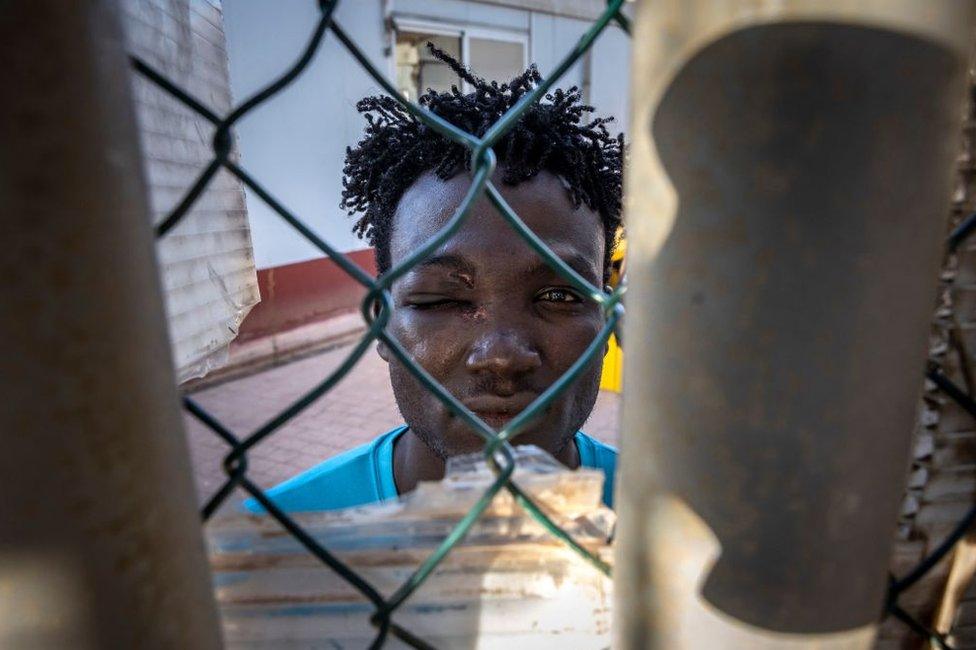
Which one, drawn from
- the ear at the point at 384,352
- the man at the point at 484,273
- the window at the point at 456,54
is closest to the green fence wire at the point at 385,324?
the man at the point at 484,273

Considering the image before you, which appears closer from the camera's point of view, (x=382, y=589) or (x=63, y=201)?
(x=63, y=201)

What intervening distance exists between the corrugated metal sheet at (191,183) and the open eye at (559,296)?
2.06 feet

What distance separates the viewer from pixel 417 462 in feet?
4.45

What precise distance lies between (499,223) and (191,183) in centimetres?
65

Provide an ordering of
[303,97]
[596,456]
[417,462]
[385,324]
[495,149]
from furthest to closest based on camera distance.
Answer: [303,97]
[596,456]
[417,462]
[495,149]
[385,324]

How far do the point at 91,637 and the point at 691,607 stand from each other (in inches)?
12.7

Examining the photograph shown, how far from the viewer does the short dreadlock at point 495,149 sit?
1208mm

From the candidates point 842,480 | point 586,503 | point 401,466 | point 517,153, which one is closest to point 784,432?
point 842,480

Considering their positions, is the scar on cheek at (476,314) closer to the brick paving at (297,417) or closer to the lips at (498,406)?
the lips at (498,406)

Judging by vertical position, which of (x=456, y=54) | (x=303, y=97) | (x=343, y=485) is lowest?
(x=343, y=485)

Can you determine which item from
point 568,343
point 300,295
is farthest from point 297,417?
point 568,343

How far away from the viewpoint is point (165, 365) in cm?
32

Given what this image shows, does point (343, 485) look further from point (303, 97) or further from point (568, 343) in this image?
point (303, 97)

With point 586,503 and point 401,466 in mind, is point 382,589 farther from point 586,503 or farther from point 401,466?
point 401,466
